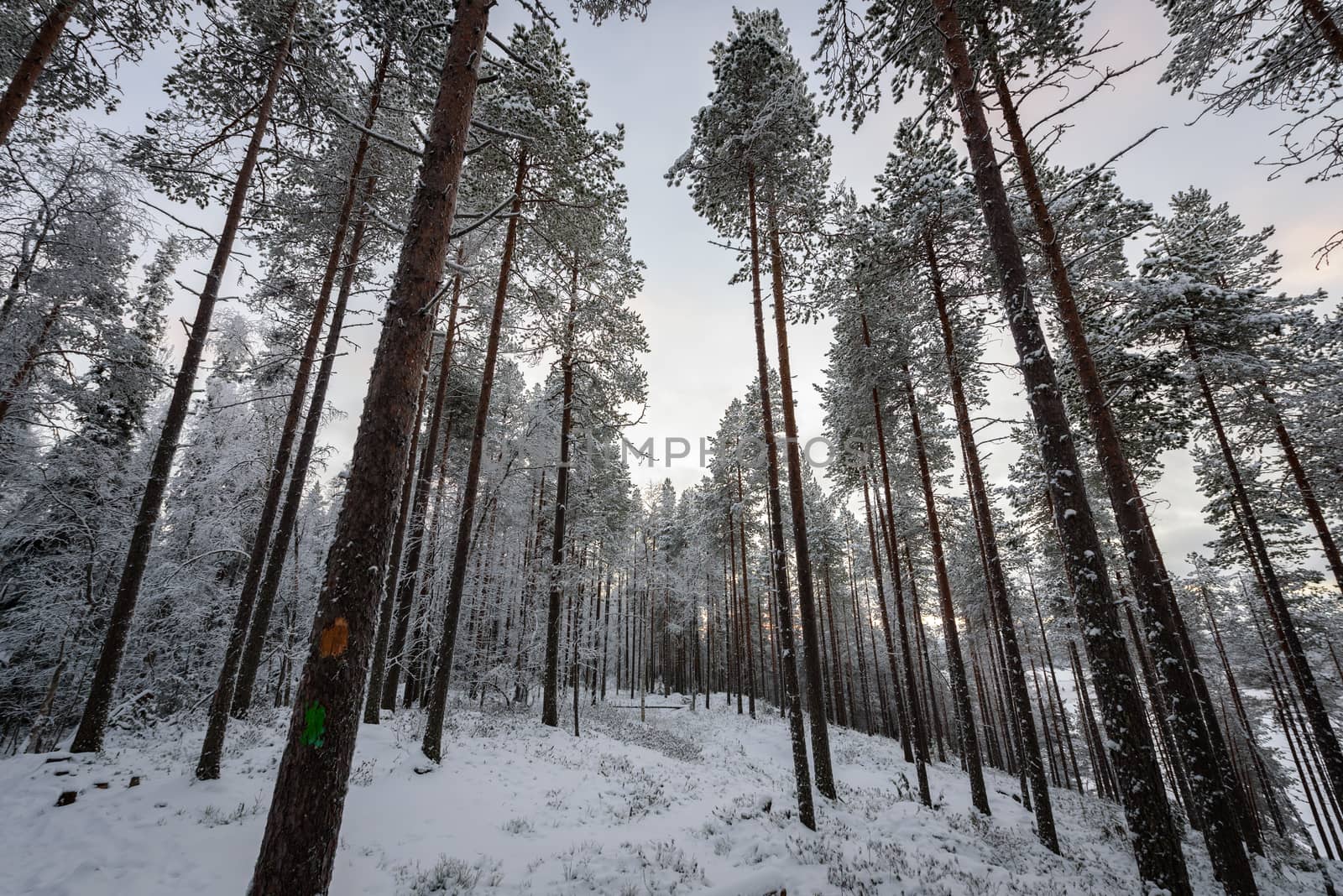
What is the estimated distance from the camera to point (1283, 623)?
12.4 meters

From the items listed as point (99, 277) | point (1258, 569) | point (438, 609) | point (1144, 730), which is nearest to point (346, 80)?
point (99, 277)

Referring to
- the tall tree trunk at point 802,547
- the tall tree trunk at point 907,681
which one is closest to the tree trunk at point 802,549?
the tall tree trunk at point 802,547

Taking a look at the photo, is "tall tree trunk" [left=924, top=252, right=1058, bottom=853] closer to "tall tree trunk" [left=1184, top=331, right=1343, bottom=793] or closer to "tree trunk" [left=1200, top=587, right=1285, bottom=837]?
"tall tree trunk" [left=1184, top=331, right=1343, bottom=793]

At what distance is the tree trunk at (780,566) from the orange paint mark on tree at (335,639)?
7.04 m

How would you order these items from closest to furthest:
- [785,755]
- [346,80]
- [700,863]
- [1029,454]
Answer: [700,863], [346,80], [1029,454], [785,755]

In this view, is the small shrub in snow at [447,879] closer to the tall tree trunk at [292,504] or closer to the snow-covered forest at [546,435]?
the snow-covered forest at [546,435]

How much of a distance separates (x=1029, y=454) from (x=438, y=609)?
67.3 feet

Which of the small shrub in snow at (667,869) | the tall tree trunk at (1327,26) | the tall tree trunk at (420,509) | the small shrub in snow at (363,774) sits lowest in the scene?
the small shrub in snow at (667,869)

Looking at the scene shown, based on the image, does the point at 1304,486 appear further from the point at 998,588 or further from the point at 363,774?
the point at 363,774

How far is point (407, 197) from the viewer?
11.2 metres

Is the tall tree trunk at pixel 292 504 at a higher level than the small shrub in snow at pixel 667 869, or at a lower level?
higher

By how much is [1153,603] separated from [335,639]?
992cm

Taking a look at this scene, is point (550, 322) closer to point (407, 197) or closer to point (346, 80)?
point (407, 197)

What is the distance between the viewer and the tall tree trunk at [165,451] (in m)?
7.61
